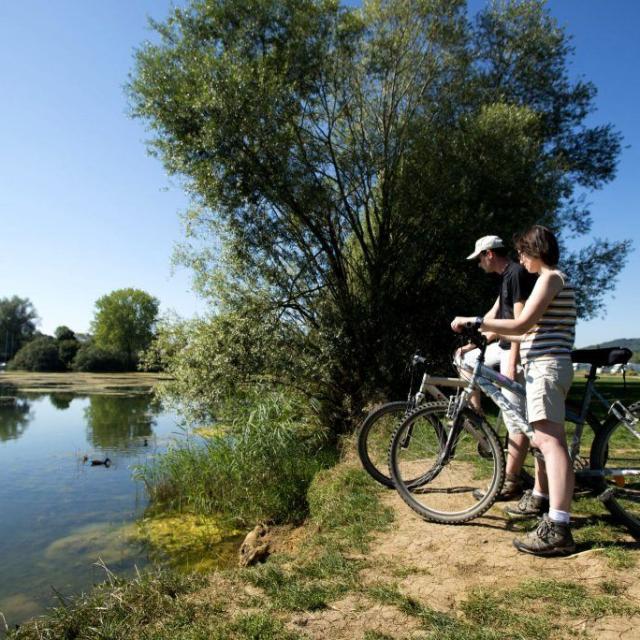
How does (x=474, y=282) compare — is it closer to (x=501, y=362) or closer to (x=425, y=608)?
(x=501, y=362)

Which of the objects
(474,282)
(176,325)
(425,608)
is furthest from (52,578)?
(474,282)

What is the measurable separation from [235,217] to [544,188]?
6.51 meters

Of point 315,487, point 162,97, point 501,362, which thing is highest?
point 162,97

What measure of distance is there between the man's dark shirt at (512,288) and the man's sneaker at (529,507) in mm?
1086

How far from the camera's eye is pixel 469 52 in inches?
488

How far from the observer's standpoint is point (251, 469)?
6.80 meters

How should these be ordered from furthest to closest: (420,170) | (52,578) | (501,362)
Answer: (420,170)
(52,578)
(501,362)

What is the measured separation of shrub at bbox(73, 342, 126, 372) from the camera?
47438mm

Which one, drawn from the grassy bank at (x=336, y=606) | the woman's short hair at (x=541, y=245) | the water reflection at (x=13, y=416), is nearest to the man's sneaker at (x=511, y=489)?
the grassy bank at (x=336, y=606)

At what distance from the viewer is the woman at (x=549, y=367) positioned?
3016mm

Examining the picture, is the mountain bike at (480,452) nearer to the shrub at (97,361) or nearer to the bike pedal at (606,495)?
the bike pedal at (606,495)

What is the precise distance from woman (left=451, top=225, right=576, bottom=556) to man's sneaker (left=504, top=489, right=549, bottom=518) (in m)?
0.37

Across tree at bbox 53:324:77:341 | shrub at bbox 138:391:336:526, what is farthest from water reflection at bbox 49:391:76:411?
tree at bbox 53:324:77:341

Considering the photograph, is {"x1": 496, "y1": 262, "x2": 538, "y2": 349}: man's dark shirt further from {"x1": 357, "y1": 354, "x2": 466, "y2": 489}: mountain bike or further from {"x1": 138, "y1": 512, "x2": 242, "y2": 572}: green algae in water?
{"x1": 138, "y1": 512, "x2": 242, "y2": 572}: green algae in water
